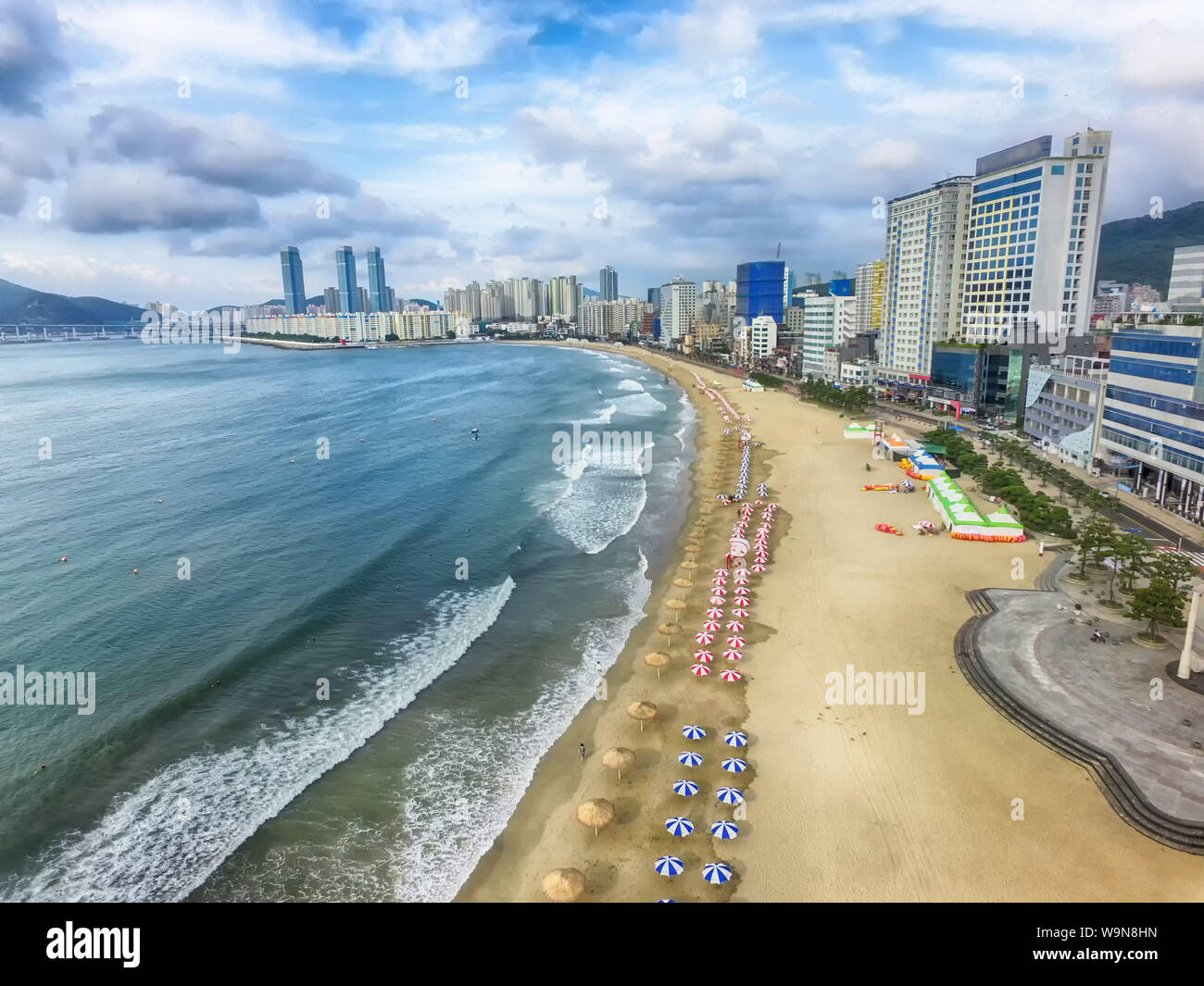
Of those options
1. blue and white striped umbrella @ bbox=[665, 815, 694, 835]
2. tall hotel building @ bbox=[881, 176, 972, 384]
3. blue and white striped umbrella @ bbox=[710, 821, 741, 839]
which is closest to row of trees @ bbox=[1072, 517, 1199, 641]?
blue and white striped umbrella @ bbox=[710, 821, 741, 839]

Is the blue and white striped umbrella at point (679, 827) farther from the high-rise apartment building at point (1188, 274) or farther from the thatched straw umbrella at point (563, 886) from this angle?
the high-rise apartment building at point (1188, 274)

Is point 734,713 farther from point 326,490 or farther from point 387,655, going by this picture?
point 326,490

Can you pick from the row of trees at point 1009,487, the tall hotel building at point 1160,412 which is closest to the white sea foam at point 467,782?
the row of trees at point 1009,487

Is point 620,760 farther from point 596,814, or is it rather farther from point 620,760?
point 596,814

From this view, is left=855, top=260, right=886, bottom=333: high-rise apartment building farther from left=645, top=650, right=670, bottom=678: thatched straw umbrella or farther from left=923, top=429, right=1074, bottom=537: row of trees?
left=645, top=650, right=670, bottom=678: thatched straw umbrella

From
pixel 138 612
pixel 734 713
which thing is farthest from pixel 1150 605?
pixel 138 612
